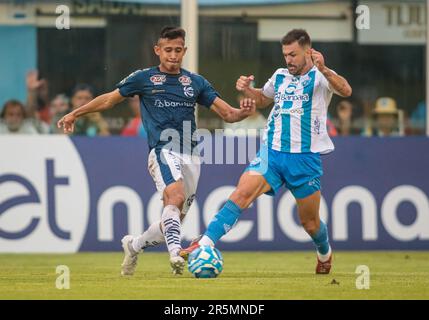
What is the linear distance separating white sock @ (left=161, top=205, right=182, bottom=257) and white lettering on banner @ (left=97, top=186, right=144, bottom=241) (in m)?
4.87

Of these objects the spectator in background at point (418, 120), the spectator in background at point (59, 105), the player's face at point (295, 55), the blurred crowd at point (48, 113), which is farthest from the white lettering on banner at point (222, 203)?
the player's face at point (295, 55)

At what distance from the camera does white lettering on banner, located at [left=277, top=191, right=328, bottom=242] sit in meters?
16.8

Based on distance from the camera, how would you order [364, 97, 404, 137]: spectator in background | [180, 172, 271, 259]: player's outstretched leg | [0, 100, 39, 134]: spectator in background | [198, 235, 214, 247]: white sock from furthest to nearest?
[364, 97, 404, 137]: spectator in background < [0, 100, 39, 134]: spectator in background < [180, 172, 271, 259]: player's outstretched leg < [198, 235, 214, 247]: white sock

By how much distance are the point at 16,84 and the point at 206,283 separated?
7.51m

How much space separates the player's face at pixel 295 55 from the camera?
38.4ft

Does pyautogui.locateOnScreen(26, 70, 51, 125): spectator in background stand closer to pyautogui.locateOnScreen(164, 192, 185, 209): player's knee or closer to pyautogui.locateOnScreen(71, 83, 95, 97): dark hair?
pyautogui.locateOnScreen(71, 83, 95, 97): dark hair

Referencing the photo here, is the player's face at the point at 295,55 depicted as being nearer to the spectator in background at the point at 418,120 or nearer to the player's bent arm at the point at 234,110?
the player's bent arm at the point at 234,110

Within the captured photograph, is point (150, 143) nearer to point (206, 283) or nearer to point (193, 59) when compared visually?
point (206, 283)

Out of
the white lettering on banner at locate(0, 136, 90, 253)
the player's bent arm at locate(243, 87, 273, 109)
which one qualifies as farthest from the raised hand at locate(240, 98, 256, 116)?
the white lettering on banner at locate(0, 136, 90, 253)

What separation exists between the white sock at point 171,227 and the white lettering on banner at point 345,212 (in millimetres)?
5570

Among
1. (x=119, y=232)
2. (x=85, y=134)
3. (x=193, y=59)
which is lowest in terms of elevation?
(x=119, y=232)
